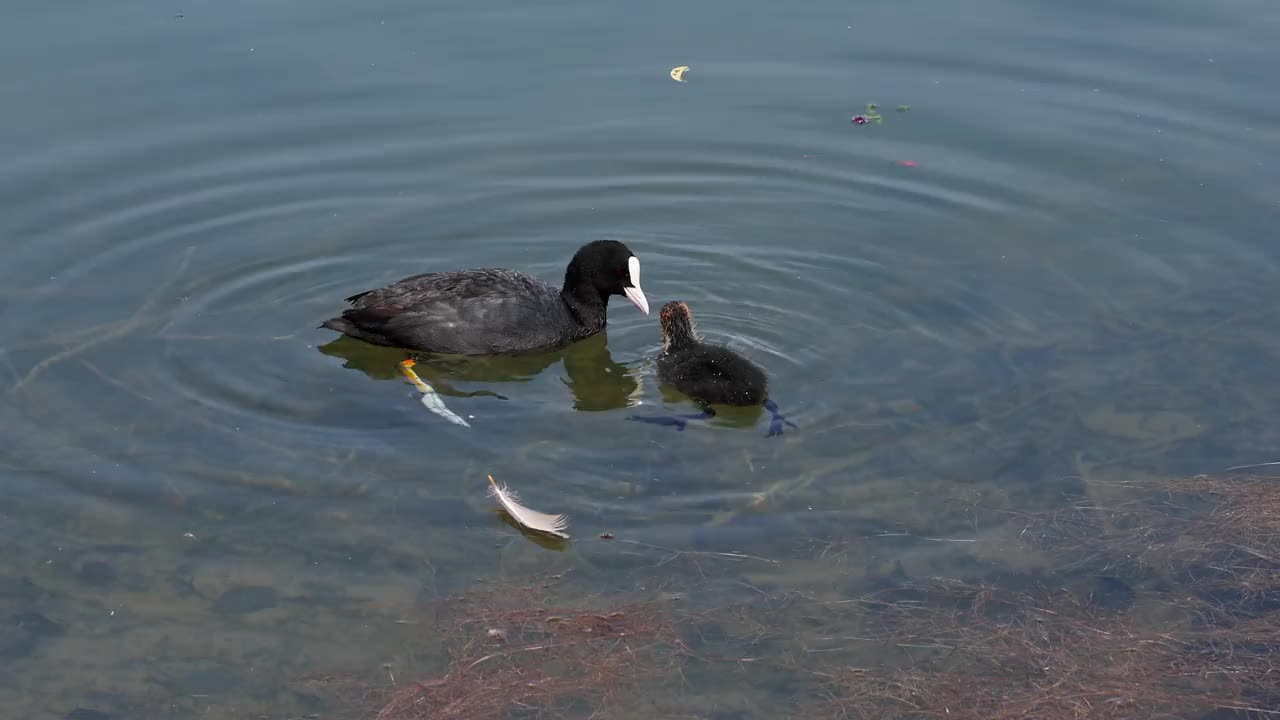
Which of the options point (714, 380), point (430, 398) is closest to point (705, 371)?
point (714, 380)

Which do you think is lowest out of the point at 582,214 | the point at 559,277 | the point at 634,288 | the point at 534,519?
the point at 534,519

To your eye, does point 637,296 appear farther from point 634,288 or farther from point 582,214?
point 582,214

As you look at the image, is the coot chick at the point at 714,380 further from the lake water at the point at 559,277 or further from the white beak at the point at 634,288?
the white beak at the point at 634,288

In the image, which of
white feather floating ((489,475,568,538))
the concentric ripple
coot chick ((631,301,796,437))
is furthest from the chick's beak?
white feather floating ((489,475,568,538))

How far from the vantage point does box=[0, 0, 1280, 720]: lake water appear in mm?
6188

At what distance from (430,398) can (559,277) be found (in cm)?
205

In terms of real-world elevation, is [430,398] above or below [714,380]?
below

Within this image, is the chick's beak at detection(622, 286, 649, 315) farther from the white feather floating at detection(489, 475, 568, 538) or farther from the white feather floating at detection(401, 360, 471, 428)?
the white feather floating at detection(489, 475, 568, 538)

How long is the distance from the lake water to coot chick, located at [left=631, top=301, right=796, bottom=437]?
0.14m

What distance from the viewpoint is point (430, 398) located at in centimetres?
777

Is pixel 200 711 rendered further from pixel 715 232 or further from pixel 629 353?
pixel 715 232

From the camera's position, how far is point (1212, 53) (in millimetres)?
12398

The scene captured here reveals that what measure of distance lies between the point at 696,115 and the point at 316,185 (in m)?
3.23

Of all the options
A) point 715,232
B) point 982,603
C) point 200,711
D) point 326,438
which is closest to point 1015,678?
point 982,603
